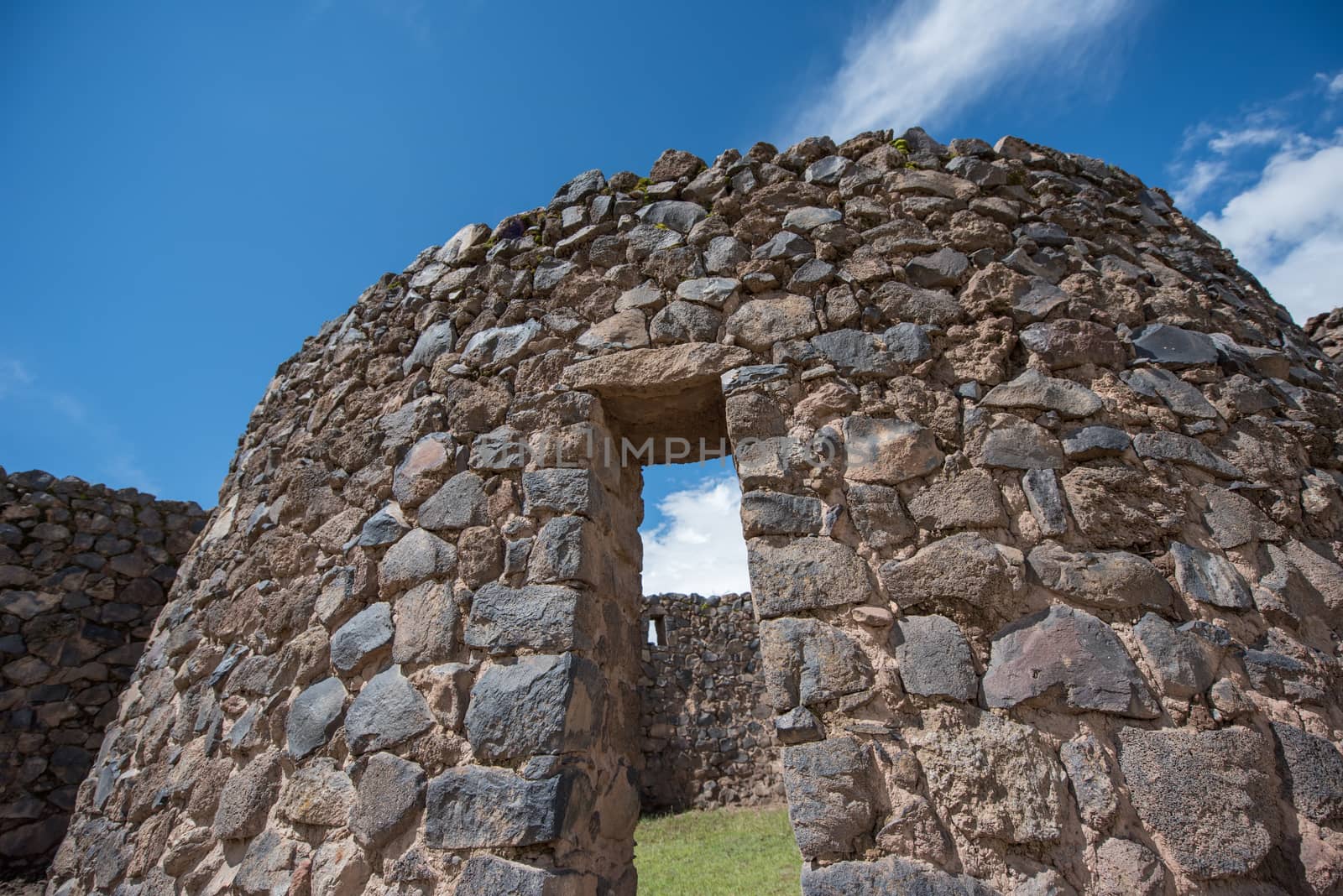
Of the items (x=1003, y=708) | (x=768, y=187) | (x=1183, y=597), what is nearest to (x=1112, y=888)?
(x=1003, y=708)

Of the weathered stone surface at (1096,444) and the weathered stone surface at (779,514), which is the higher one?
the weathered stone surface at (1096,444)

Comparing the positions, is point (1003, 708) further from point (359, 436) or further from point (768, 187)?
point (359, 436)

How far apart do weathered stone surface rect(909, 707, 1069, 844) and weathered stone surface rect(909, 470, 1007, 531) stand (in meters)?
0.51

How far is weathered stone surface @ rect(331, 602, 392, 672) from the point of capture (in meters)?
2.37

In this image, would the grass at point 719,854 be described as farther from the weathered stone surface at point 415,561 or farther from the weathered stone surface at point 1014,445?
the weathered stone surface at point 1014,445

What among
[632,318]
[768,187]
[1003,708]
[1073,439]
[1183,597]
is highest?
[768,187]

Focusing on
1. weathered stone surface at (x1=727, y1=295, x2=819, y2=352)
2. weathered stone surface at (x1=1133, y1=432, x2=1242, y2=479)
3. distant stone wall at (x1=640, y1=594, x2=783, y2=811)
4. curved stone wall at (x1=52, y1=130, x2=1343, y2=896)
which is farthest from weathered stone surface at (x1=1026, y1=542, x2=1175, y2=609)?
distant stone wall at (x1=640, y1=594, x2=783, y2=811)

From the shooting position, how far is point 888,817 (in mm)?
1736

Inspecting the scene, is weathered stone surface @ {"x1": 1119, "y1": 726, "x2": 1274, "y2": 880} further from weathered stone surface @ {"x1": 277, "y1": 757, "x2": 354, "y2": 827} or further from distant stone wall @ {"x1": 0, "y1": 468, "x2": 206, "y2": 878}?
distant stone wall @ {"x1": 0, "y1": 468, "x2": 206, "y2": 878}

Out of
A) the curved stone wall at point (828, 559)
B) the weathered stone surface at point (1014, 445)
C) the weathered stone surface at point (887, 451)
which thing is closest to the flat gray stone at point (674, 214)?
the curved stone wall at point (828, 559)

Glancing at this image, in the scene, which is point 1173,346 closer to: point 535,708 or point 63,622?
point 535,708

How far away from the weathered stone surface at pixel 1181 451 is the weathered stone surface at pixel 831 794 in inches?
49.0

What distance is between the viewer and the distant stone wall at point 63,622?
498 cm

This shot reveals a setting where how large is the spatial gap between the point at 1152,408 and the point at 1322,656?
30.6 inches
